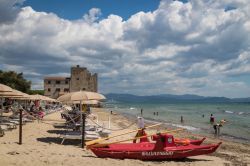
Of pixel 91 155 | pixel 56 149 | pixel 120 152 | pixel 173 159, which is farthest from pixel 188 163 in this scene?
pixel 56 149

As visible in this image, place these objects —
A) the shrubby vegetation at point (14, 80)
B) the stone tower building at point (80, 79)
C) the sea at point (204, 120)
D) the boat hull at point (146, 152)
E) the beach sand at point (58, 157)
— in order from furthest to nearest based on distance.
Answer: the stone tower building at point (80, 79) < the shrubby vegetation at point (14, 80) < the sea at point (204, 120) < the boat hull at point (146, 152) < the beach sand at point (58, 157)

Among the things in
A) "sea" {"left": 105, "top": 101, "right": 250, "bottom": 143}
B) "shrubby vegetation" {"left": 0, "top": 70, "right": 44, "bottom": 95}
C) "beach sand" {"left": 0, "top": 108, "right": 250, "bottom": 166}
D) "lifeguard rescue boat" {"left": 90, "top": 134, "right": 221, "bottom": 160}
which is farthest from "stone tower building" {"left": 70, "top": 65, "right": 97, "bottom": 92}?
"lifeguard rescue boat" {"left": 90, "top": 134, "right": 221, "bottom": 160}

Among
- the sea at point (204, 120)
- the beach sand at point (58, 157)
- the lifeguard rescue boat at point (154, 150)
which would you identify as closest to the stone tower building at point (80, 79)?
the sea at point (204, 120)

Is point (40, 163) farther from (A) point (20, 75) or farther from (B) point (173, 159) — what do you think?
(A) point (20, 75)

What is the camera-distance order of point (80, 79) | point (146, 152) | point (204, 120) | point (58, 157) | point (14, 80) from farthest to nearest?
point (80, 79) → point (14, 80) → point (204, 120) → point (146, 152) → point (58, 157)

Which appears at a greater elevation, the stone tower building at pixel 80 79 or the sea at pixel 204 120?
the stone tower building at pixel 80 79

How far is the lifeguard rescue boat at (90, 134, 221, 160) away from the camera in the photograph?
1328 centimetres

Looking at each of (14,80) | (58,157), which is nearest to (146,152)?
(58,157)

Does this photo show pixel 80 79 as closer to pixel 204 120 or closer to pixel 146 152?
pixel 204 120

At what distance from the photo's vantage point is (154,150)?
1348cm

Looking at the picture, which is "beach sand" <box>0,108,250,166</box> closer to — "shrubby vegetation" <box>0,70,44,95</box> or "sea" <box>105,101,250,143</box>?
"sea" <box>105,101,250,143</box>

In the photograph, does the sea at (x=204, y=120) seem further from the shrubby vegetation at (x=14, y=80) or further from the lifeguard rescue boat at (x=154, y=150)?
the shrubby vegetation at (x=14, y=80)

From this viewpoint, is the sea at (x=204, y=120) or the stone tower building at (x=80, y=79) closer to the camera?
the sea at (x=204, y=120)

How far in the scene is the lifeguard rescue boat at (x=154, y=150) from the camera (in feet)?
43.6
